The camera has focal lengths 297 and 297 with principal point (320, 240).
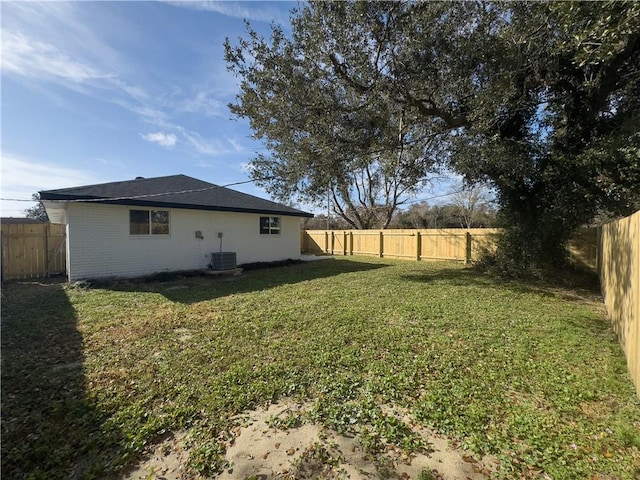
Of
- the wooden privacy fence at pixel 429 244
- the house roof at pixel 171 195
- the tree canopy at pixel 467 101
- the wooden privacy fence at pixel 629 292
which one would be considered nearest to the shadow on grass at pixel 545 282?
the tree canopy at pixel 467 101

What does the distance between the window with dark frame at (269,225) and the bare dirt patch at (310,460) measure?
10866 mm

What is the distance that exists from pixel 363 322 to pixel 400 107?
6144 millimetres

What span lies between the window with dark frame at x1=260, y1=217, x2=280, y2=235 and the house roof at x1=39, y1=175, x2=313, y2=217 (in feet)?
1.60

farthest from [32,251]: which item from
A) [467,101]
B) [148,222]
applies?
[467,101]

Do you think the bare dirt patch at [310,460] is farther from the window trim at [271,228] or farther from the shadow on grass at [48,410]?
the window trim at [271,228]

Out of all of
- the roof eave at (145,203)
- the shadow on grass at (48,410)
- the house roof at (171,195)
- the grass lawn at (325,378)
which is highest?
the house roof at (171,195)

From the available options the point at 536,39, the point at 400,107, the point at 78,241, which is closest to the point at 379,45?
the point at 400,107

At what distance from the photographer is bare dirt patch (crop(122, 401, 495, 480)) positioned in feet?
6.39

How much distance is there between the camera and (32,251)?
9672 millimetres

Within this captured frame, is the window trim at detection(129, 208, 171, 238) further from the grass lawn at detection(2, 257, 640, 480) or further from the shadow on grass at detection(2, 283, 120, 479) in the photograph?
the shadow on grass at detection(2, 283, 120, 479)

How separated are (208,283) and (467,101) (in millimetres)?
8855

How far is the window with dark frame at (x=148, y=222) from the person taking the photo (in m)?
9.34

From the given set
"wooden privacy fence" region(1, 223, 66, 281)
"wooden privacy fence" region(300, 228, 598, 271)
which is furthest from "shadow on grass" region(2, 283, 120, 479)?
"wooden privacy fence" region(300, 228, 598, 271)

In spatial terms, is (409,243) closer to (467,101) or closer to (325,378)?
(467,101)
